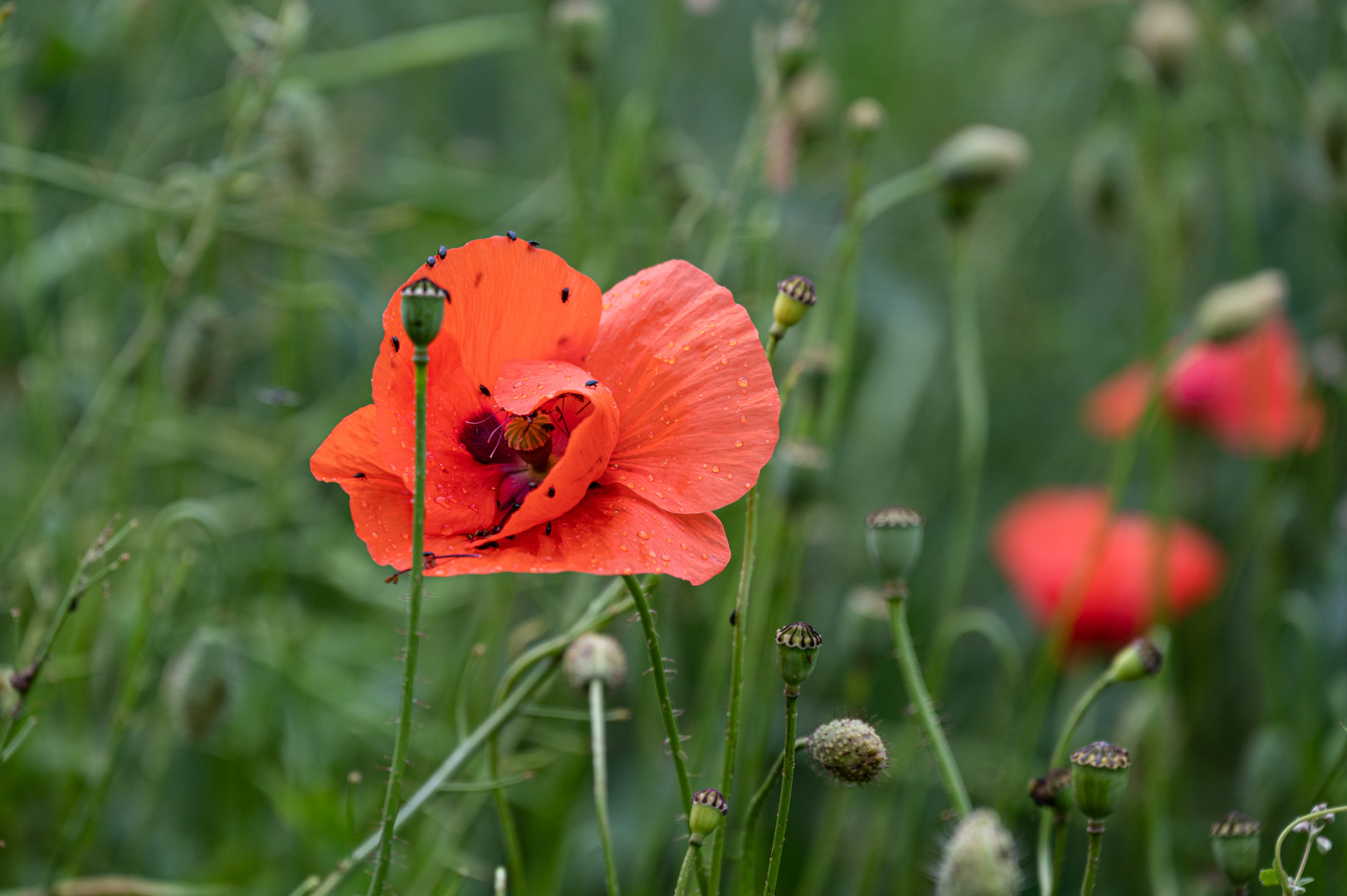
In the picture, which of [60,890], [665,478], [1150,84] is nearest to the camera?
[665,478]

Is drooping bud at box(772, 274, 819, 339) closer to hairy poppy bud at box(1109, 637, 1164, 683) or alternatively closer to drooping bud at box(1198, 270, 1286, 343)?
hairy poppy bud at box(1109, 637, 1164, 683)

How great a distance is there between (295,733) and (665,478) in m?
0.61

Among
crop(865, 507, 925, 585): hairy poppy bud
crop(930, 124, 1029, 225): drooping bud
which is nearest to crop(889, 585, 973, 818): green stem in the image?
crop(865, 507, 925, 585): hairy poppy bud

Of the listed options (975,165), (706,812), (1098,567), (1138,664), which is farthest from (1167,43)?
(706,812)

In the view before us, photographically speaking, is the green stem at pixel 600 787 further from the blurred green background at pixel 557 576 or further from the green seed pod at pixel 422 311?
the green seed pod at pixel 422 311

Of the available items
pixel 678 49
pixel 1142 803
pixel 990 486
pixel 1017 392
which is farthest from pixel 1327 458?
pixel 678 49

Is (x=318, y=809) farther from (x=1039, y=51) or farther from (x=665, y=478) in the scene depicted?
(x=1039, y=51)

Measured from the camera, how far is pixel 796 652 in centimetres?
45

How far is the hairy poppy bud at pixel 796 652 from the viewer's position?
45cm

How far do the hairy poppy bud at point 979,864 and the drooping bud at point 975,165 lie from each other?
645 millimetres

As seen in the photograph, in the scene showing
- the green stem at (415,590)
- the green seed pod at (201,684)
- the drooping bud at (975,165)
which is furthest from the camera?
the drooping bud at (975,165)

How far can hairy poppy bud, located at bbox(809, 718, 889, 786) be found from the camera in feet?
1.48

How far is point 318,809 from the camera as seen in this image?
0.84m

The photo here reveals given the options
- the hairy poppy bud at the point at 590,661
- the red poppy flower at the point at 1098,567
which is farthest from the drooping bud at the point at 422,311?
the red poppy flower at the point at 1098,567
